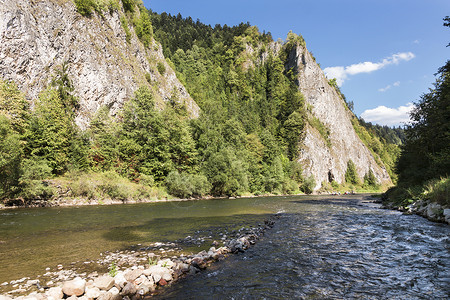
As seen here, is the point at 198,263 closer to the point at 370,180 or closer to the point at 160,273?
the point at 160,273

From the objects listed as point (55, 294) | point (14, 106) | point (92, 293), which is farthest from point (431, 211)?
point (14, 106)

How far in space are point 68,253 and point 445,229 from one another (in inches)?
821

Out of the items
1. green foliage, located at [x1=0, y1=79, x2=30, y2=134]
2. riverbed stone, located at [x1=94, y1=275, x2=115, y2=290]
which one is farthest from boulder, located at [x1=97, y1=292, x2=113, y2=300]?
green foliage, located at [x1=0, y1=79, x2=30, y2=134]

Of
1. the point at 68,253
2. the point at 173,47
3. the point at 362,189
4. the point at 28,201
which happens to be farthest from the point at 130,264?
the point at 173,47

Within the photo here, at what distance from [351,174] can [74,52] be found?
409 feet

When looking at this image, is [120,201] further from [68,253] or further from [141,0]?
[141,0]

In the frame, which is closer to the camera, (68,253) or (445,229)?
(68,253)

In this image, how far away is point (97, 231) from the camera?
14922 millimetres

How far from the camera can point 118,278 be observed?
6.64 m

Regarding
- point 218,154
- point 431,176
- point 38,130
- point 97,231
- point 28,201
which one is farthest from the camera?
point 218,154

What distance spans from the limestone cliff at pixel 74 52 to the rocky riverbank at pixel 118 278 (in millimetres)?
45396

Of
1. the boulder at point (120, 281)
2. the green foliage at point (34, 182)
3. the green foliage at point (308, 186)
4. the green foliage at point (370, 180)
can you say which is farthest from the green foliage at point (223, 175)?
the green foliage at point (370, 180)

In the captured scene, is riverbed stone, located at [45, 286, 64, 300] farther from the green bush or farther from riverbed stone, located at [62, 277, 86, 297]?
the green bush

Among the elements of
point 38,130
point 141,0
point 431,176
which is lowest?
point 431,176
